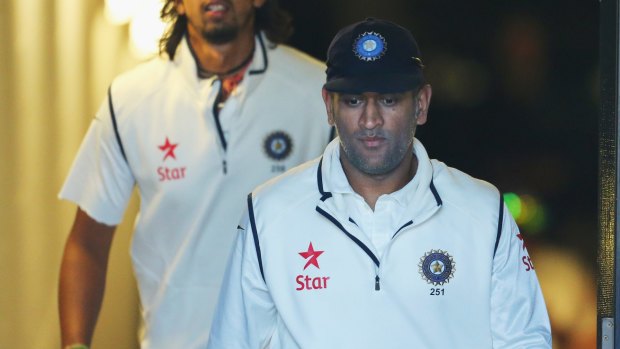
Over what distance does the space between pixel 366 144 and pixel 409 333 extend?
0.49 metres

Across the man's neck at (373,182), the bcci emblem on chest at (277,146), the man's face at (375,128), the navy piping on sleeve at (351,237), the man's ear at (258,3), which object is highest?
the man's ear at (258,3)

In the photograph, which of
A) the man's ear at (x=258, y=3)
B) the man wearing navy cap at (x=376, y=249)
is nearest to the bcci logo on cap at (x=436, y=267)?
the man wearing navy cap at (x=376, y=249)

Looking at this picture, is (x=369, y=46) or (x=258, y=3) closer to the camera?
(x=369, y=46)

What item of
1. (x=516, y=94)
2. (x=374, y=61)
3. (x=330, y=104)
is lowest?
(x=516, y=94)

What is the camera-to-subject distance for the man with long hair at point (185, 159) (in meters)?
3.90

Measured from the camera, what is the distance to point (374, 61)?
312 centimetres

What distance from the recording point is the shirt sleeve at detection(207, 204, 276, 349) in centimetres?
318

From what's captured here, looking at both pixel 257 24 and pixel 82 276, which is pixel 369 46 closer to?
pixel 257 24

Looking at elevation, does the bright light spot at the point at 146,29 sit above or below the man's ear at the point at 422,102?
above

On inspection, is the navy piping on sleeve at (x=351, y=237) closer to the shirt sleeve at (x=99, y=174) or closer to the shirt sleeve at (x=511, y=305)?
the shirt sleeve at (x=511, y=305)

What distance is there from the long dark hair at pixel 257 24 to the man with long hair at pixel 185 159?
0.01m

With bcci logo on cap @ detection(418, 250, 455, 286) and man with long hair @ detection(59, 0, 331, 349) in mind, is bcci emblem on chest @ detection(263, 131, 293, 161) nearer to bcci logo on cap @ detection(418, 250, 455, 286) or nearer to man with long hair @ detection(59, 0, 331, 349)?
man with long hair @ detection(59, 0, 331, 349)

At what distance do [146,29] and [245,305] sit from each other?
1426mm

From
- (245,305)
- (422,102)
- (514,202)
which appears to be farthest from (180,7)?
(514,202)
